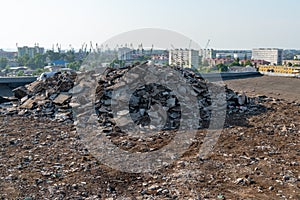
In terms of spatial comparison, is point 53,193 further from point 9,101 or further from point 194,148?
point 9,101

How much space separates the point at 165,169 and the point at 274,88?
31.0 ft

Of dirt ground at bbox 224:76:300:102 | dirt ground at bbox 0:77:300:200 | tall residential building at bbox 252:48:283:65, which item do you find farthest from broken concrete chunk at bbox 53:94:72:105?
tall residential building at bbox 252:48:283:65

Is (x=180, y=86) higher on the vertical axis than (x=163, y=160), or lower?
higher

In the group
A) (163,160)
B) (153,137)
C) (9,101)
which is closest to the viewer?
(163,160)

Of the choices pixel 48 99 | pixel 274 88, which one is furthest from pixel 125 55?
pixel 48 99

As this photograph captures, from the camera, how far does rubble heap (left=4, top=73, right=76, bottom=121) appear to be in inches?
307

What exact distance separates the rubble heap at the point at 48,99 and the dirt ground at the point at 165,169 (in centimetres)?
104

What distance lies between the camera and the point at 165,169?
4.62 metres

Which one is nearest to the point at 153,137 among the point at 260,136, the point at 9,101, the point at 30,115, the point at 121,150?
the point at 121,150

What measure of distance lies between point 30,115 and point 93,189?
14.9ft

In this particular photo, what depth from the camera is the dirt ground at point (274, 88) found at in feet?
35.7

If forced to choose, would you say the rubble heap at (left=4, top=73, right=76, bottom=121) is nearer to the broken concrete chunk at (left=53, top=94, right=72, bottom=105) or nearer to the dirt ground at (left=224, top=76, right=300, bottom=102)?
the broken concrete chunk at (left=53, top=94, right=72, bottom=105)

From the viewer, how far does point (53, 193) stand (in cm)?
386

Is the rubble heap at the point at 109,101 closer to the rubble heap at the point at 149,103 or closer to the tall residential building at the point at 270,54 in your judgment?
the rubble heap at the point at 149,103
